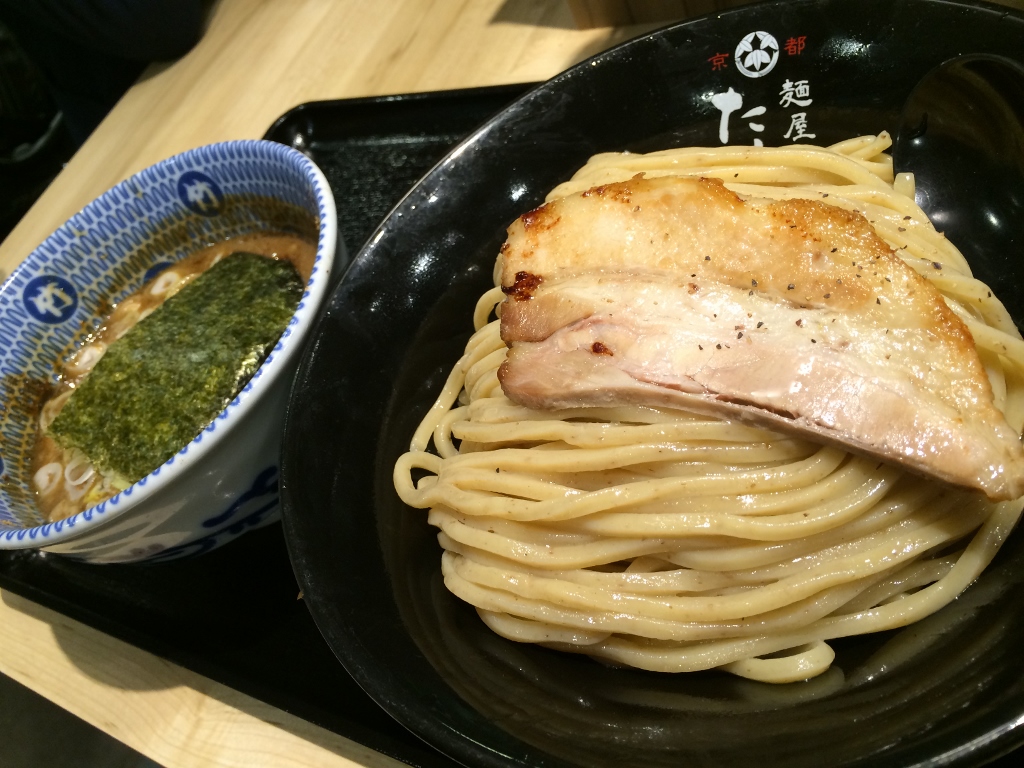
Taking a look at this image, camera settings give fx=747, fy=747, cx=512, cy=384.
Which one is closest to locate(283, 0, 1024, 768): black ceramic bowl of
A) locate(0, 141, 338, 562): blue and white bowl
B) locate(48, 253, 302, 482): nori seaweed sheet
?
locate(0, 141, 338, 562): blue and white bowl

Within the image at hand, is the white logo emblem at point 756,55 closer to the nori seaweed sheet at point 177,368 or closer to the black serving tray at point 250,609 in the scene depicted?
the black serving tray at point 250,609

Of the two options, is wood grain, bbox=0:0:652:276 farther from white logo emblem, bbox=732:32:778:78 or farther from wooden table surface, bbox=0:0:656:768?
white logo emblem, bbox=732:32:778:78

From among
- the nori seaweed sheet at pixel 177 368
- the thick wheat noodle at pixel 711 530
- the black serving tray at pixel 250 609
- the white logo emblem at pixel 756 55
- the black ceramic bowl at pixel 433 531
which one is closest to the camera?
the black ceramic bowl at pixel 433 531

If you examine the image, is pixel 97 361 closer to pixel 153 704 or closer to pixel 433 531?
pixel 153 704

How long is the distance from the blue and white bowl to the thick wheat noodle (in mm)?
459

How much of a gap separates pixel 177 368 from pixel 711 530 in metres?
1.51

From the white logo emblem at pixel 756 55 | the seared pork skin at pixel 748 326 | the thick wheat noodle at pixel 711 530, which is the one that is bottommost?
the thick wheat noodle at pixel 711 530

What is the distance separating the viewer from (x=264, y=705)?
68.2 inches

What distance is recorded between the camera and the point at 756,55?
6.14 ft

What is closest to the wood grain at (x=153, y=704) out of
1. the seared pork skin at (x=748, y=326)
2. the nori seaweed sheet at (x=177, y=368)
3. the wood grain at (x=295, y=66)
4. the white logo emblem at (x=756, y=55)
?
the nori seaweed sheet at (x=177, y=368)

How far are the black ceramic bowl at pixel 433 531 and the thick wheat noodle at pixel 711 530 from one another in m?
0.07

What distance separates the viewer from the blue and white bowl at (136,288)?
1633mm

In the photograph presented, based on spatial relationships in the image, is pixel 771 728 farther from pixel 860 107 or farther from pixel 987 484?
pixel 860 107

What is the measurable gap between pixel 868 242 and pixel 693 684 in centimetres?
89
